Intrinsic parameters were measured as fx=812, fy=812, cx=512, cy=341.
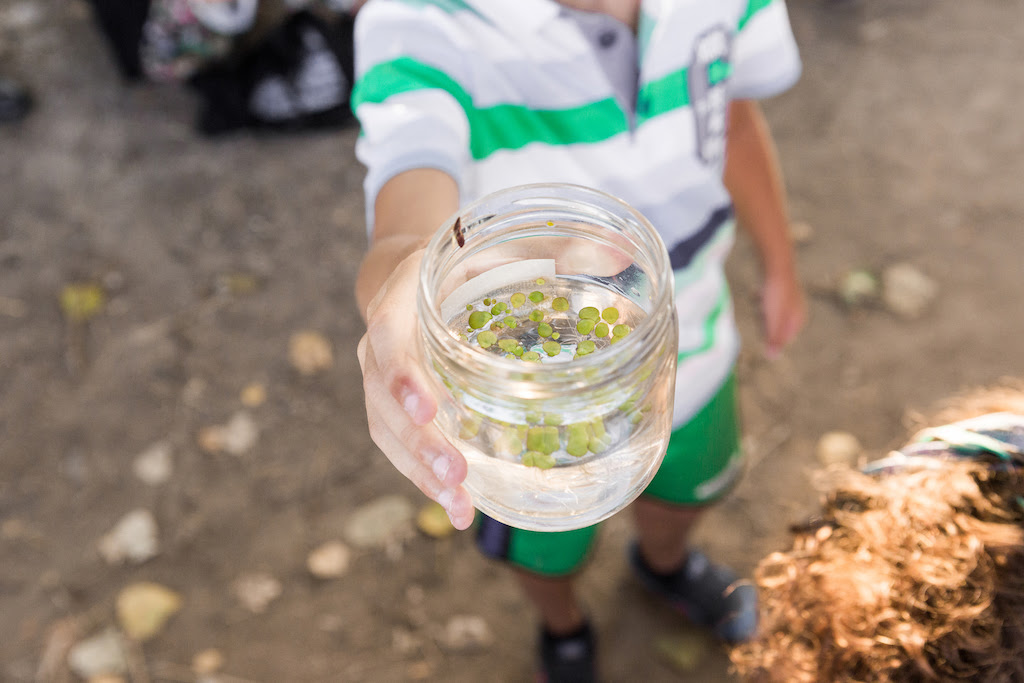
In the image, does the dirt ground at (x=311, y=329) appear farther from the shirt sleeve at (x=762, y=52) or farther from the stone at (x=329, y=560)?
the shirt sleeve at (x=762, y=52)

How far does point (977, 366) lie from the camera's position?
224 centimetres

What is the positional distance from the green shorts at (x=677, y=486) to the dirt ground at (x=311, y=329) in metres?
0.50

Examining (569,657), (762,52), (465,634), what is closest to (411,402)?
(762,52)

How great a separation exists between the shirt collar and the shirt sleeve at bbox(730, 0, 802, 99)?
36 centimetres

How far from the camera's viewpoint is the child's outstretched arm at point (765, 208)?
1453 mm

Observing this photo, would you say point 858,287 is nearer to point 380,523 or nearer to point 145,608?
point 380,523

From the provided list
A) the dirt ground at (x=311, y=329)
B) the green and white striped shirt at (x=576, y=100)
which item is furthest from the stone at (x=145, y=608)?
the green and white striped shirt at (x=576, y=100)

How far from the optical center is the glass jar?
636mm

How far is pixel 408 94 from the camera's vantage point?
3.11 ft

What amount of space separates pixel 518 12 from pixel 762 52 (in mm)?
451

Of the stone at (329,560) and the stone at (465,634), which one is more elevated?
the stone at (329,560)

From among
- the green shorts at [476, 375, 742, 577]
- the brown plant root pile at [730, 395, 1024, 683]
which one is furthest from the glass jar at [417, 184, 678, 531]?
the green shorts at [476, 375, 742, 577]

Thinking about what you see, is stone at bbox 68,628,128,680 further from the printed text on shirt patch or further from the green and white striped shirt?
the printed text on shirt patch

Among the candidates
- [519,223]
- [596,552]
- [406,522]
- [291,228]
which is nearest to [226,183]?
[291,228]
